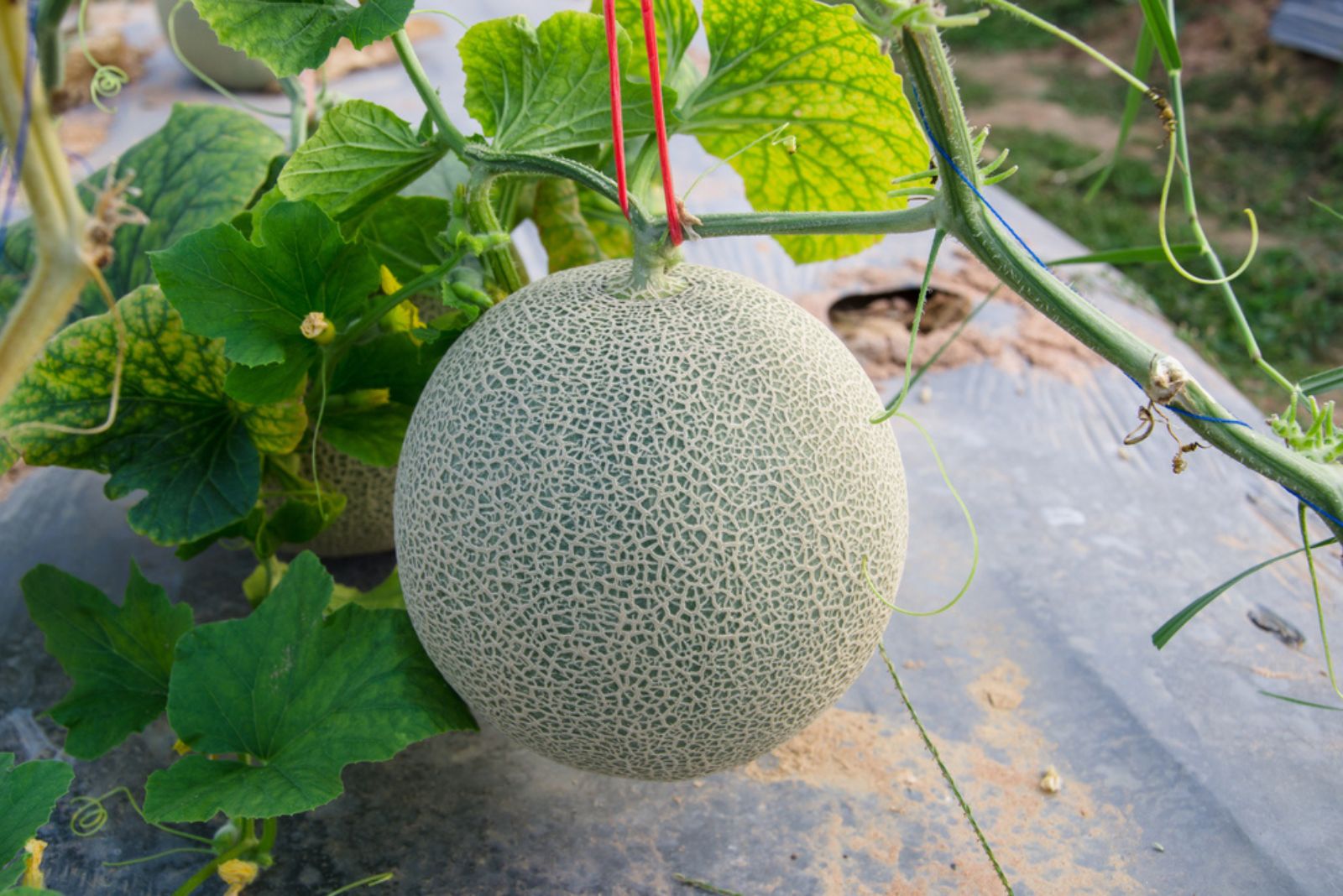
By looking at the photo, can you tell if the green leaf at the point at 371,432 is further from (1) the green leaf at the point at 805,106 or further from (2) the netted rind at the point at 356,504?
(1) the green leaf at the point at 805,106

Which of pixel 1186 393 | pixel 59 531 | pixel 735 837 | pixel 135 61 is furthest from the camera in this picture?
pixel 135 61

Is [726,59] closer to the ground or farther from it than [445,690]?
farther from it

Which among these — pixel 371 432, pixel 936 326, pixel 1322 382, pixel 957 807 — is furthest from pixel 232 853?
pixel 936 326

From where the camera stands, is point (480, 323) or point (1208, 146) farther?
point (1208, 146)

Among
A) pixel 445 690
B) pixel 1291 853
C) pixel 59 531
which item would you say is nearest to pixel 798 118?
pixel 445 690

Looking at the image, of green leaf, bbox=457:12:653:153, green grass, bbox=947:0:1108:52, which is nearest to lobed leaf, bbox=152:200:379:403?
green leaf, bbox=457:12:653:153

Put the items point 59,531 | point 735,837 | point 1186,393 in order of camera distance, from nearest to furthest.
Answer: point 1186,393 → point 735,837 → point 59,531

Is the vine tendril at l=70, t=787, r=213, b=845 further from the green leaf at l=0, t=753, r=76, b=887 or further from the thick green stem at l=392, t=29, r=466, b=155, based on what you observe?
the thick green stem at l=392, t=29, r=466, b=155

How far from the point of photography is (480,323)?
1202 millimetres

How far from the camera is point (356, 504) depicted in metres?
1.56

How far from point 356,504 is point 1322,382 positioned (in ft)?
3.95

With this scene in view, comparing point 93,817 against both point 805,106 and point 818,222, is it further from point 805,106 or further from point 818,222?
point 805,106

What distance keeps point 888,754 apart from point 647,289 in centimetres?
70

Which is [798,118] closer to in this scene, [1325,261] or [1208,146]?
[1325,261]
